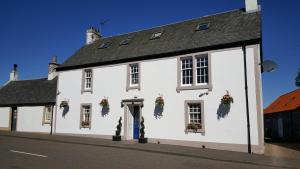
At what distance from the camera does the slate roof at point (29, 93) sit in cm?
2548

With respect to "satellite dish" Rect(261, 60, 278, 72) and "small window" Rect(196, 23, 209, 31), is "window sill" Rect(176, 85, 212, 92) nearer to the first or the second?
"satellite dish" Rect(261, 60, 278, 72)

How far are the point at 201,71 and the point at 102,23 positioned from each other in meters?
15.3

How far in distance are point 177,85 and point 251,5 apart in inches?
305

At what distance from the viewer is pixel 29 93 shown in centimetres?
2783

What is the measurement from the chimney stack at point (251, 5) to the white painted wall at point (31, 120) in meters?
19.5

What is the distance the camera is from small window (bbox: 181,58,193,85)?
56.0 ft

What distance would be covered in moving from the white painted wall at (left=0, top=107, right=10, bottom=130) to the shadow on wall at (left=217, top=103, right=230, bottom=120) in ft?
73.4

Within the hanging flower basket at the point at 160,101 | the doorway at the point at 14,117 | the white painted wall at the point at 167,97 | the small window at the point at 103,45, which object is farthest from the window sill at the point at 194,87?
the doorway at the point at 14,117

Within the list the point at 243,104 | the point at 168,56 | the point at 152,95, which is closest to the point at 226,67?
the point at 243,104

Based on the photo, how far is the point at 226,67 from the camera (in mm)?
15695

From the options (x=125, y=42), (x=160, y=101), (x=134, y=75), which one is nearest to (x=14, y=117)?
(x=125, y=42)

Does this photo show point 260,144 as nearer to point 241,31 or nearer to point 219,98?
point 219,98

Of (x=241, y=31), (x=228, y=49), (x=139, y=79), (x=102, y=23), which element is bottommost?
(x=139, y=79)

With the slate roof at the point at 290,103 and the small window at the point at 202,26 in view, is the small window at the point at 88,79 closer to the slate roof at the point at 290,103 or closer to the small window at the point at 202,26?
the small window at the point at 202,26
